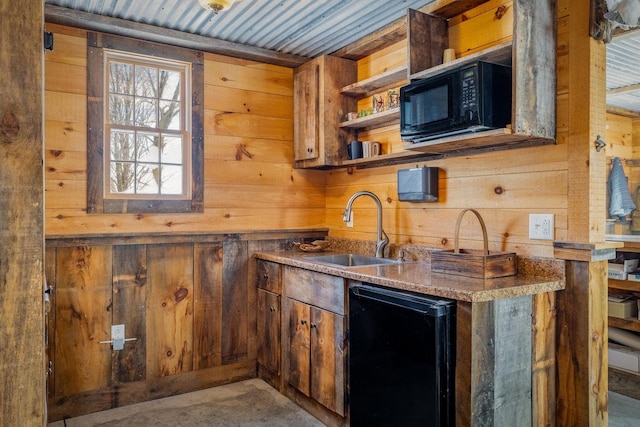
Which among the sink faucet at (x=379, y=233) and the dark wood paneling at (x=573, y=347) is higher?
the sink faucet at (x=379, y=233)

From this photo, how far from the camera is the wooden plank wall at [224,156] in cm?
278

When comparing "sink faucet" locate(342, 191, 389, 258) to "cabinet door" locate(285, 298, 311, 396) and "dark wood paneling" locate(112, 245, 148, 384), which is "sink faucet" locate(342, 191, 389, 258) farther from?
"dark wood paneling" locate(112, 245, 148, 384)

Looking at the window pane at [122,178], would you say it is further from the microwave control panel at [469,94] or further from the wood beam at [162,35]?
the microwave control panel at [469,94]

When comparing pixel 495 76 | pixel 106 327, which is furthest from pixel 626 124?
pixel 106 327

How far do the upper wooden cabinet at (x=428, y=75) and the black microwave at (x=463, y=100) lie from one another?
0.07 m

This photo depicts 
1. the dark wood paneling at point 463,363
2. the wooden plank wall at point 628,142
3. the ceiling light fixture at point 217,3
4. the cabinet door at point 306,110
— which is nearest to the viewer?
the dark wood paneling at point 463,363

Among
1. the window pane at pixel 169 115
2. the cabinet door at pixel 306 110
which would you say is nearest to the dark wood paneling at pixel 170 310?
the window pane at pixel 169 115

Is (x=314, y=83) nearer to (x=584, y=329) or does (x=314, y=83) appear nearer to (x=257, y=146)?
(x=257, y=146)

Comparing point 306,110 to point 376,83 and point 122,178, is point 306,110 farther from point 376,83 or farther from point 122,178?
point 122,178

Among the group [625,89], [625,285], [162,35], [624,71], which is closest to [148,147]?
[162,35]

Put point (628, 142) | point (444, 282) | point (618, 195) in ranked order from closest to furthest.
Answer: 1. point (444, 282)
2. point (618, 195)
3. point (628, 142)

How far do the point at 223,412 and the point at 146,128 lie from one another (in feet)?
6.28

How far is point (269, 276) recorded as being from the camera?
3.21 metres

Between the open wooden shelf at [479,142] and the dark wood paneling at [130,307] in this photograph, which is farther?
the dark wood paneling at [130,307]
